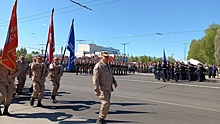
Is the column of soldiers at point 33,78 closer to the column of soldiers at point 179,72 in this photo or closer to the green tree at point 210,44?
the column of soldiers at point 179,72

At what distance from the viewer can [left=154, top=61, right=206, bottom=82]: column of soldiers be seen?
19875 mm

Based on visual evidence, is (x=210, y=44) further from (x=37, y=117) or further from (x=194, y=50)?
(x=37, y=117)

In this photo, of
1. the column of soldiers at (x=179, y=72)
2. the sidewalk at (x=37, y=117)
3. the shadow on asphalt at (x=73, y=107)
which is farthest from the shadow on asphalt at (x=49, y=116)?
the column of soldiers at (x=179, y=72)

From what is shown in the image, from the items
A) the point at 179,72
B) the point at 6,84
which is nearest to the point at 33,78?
the point at 6,84

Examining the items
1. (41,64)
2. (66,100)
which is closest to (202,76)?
(66,100)

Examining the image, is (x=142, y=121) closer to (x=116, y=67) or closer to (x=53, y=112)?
(x=53, y=112)

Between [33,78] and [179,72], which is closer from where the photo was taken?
[33,78]

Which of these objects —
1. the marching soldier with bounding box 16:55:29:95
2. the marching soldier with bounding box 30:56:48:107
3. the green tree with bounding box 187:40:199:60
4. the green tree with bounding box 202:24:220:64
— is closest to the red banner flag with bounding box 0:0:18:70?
the marching soldier with bounding box 30:56:48:107

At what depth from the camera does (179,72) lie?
794 inches

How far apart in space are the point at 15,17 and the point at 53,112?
304 cm

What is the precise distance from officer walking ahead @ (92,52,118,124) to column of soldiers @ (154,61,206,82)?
14.7 meters

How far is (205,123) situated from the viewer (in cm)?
588

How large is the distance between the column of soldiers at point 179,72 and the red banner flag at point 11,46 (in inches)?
590

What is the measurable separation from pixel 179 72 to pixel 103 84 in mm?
16050
